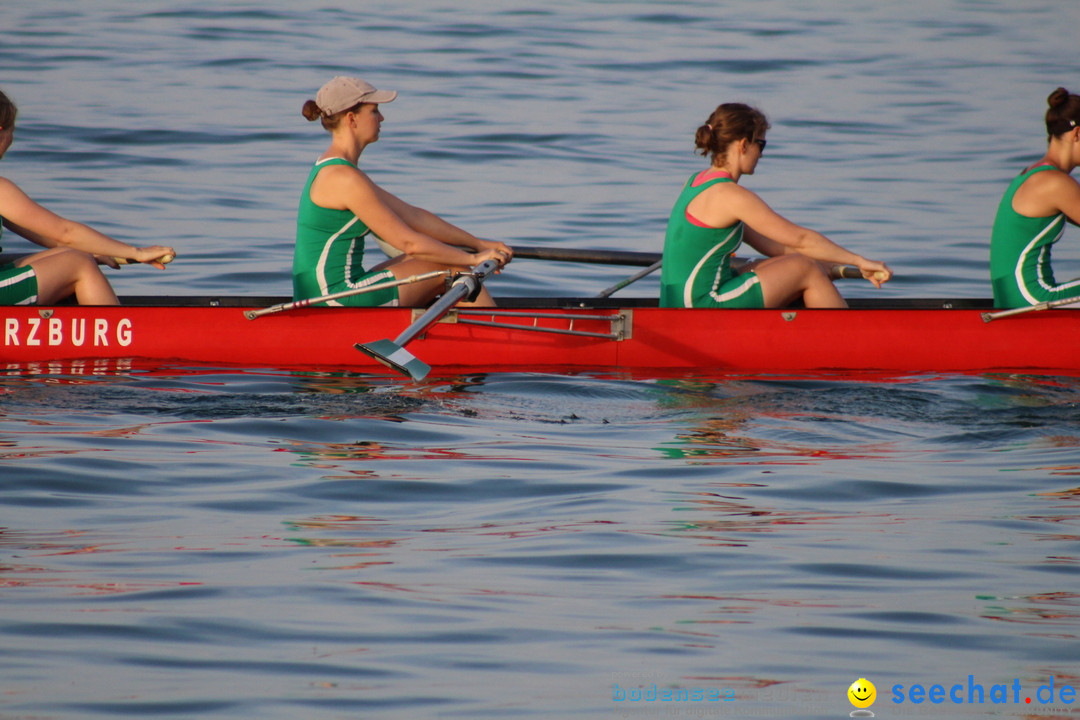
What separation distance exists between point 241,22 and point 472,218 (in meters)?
11.1

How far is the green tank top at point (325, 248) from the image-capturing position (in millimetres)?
6512

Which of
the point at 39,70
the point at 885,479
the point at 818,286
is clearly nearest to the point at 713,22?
the point at 39,70

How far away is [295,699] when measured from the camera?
3129mm

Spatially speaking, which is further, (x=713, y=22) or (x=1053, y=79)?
(x=713, y=22)

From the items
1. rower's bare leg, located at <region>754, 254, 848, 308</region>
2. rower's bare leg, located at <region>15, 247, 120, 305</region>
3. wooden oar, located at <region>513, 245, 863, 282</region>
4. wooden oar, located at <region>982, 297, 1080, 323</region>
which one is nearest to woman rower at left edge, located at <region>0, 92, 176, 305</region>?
rower's bare leg, located at <region>15, 247, 120, 305</region>

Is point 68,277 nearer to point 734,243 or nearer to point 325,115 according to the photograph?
point 325,115

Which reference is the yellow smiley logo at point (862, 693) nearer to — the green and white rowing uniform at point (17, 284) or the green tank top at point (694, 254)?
the green tank top at point (694, 254)

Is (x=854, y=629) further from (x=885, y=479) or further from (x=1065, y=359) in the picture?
(x=1065, y=359)

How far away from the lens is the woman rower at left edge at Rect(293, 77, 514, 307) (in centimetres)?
639

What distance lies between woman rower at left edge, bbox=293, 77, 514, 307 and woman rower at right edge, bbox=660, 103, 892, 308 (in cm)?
83

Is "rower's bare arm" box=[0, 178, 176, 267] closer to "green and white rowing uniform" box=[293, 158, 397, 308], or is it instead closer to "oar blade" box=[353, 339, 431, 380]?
"green and white rowing uniform" box=[293, 158, 397, 308]

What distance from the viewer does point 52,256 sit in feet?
21.5

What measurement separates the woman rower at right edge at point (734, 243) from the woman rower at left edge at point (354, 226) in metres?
0.83

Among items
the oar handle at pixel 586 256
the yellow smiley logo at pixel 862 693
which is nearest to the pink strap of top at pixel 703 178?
the oar handle at pixel 586 256
